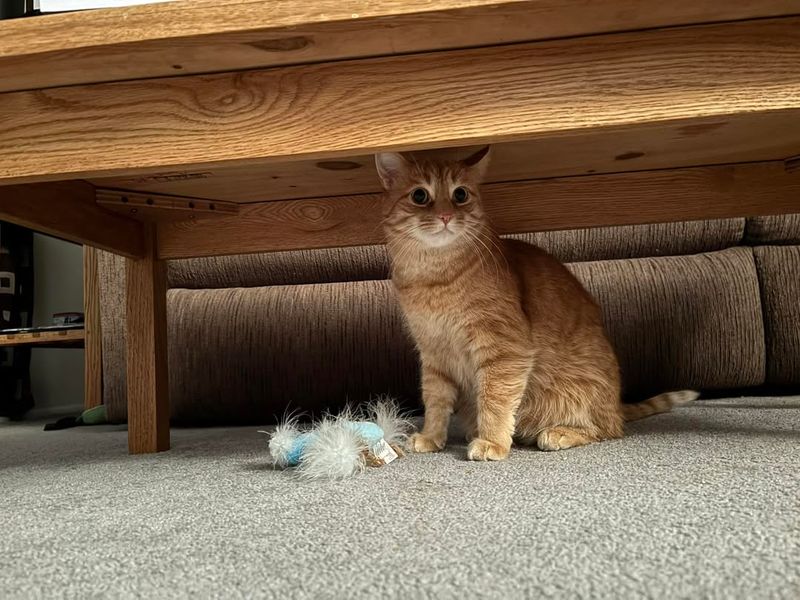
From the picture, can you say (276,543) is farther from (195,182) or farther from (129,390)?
(129,390)

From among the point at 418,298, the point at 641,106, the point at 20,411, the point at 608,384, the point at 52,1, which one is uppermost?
the point at 52,1

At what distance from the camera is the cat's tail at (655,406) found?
1616 mm

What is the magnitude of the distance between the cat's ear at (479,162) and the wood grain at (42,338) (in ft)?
5.98

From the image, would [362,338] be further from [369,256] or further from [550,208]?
[550,208]

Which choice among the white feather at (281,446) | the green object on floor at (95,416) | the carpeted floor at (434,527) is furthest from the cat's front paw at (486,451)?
the green object on floor at (95,416)

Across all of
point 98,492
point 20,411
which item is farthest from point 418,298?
point 20,411

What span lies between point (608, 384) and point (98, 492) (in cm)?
101

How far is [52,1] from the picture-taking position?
102 cm

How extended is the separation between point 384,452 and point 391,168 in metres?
0.59

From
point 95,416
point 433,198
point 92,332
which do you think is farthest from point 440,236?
point 92,332

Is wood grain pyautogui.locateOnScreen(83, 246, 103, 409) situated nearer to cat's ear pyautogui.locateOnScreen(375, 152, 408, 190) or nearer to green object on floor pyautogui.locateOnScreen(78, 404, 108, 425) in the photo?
green object on floor pyautogui.locateOnScreen(78, 404, 108, 425)

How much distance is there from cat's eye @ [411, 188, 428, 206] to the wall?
263cm

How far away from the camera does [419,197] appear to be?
1422 millimetres

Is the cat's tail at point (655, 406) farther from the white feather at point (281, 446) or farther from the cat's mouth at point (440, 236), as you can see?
the white feather at point (281, 446)
